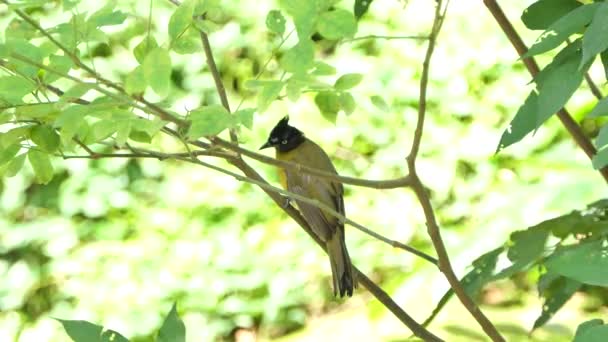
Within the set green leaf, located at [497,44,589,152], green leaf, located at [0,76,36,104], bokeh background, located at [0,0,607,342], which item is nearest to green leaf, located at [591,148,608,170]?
green leaf, located at [497,44,589,152]

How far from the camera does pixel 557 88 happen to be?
1123mm

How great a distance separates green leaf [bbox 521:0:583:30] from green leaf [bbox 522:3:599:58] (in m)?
0.16

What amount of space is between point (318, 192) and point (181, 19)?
5.21 ft

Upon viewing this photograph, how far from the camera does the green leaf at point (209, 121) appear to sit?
102 cm

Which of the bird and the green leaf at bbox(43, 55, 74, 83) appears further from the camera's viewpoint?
the bird

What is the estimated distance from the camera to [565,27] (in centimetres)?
112

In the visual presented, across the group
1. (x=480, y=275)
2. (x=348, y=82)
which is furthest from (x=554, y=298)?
(x=348, y=82)

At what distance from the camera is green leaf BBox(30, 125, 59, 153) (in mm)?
1252

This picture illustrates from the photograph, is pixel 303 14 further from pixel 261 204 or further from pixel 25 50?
pixel 261 204

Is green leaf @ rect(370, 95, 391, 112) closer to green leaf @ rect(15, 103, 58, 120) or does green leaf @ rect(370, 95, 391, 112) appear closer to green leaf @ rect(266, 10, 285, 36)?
green leaf @ rect(266, 10, 285, 36)

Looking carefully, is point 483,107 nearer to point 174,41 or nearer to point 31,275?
point 31,275

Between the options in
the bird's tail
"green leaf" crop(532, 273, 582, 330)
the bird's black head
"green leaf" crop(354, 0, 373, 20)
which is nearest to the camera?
"green leaf" crop(354, 0, 373, 20)

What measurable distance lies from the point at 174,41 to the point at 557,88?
397 mm

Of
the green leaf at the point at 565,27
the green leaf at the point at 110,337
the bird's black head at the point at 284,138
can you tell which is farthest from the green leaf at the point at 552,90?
the bird's black head at the point at 284,138
